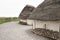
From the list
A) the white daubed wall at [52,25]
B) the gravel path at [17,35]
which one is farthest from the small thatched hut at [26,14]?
the white daubed wall at [52,25]

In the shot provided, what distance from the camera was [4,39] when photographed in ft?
32.8

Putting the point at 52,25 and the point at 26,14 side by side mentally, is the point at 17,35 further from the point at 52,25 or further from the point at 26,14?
the point at 26,14

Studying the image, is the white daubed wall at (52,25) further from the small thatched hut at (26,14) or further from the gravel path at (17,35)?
the small thatched hut at (26,14)

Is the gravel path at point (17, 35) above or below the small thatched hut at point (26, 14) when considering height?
below

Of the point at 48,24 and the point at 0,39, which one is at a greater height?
the point at 48,24

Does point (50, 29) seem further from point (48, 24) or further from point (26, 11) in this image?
point (26, 11)

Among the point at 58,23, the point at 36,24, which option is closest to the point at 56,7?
the point at 58,23

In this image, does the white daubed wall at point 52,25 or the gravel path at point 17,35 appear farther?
the gravel path at point 17,35

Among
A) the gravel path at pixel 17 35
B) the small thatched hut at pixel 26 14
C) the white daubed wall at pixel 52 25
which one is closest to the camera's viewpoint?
the white daubed wall at pixel 52 25

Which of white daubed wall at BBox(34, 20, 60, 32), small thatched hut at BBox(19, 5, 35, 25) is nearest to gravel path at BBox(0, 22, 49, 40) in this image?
white daubed wall at BBox(34, 20, 60, 32)

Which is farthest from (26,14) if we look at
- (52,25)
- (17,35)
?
(52,25)

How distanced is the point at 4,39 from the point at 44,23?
13.4ft

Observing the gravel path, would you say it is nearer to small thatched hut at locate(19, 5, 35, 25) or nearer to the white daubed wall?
the white daubed wall

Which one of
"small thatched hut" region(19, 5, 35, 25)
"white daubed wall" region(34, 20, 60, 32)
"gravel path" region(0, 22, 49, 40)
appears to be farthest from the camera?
"small thatched hut" region(19, 5, 35, 25)
